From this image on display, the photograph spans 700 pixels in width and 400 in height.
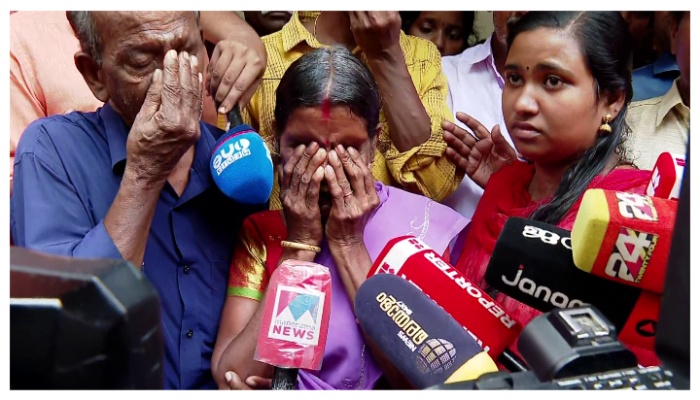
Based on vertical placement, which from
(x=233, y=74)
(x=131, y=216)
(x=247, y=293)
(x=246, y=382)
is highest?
(x=233, y=74)

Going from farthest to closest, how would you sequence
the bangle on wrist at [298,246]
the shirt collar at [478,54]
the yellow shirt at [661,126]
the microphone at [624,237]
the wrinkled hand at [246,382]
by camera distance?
the shirt collar at [478,54] < the yellow shirt at [661,126] < the bangle on wrist at [298,246] < the wrinkled hand at [246,382] < the microphone at [624,237]

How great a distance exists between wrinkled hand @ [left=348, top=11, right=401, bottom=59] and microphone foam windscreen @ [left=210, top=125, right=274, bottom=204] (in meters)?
0.51

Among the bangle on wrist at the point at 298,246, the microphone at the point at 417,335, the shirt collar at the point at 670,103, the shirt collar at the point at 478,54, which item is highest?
the shirt collar at the point at 478,54

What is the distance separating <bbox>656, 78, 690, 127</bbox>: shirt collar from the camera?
1.86m

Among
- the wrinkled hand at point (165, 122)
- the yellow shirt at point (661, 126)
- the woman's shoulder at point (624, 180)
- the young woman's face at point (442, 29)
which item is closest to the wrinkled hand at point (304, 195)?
the wrinkled hand at point (165, 122)

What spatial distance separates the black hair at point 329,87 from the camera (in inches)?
66.0

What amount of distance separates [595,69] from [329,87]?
0.55 metres

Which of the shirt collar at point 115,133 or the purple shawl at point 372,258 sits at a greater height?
the shirt collar at point 115,133

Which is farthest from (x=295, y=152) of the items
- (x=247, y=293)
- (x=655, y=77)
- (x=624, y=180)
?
(x=655, y=77)

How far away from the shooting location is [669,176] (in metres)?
1.12

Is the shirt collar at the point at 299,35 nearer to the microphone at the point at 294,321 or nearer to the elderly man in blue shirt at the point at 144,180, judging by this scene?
the elderly man in blue shirt at the point at 144,180

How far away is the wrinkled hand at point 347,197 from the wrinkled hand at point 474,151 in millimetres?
366

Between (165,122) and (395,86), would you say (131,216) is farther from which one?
(395,86)

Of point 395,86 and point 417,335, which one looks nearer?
point 417,335
